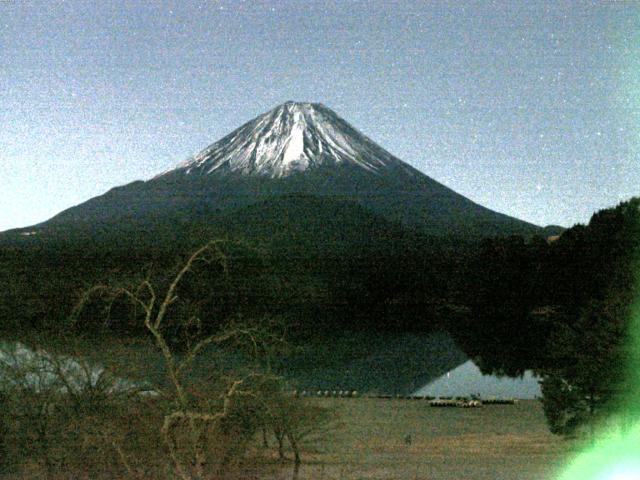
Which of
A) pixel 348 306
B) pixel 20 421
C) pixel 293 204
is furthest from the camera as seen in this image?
pixel 293 204

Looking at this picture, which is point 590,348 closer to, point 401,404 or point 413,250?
point 401,404

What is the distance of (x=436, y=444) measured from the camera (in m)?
14.5

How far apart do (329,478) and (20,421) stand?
3.93 meters

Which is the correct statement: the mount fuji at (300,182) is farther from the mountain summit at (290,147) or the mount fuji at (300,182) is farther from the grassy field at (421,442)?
the grassy field at (421,442)

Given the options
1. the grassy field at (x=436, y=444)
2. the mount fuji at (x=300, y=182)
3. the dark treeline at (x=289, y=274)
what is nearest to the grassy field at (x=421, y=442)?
the grassy field at (x=436, y=444)

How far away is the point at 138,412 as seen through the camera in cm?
823

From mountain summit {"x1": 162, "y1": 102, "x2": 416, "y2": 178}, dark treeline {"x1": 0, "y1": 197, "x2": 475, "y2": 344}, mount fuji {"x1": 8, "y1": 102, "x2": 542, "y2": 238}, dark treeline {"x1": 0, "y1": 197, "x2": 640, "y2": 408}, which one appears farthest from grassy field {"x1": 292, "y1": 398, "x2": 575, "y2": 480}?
mountain summit {"x1": 162, "y1": 102, "x2": 416, "y2": 178}

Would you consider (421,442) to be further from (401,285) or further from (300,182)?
(300,182)

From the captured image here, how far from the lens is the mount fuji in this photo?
399 feet

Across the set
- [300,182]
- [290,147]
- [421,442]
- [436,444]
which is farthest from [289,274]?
[436,444]

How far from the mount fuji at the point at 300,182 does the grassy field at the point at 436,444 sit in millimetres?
97823

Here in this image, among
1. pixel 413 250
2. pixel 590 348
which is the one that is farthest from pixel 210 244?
pixel 413 250

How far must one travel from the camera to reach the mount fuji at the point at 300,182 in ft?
399

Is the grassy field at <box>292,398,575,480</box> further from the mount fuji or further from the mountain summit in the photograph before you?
the mountain summit
